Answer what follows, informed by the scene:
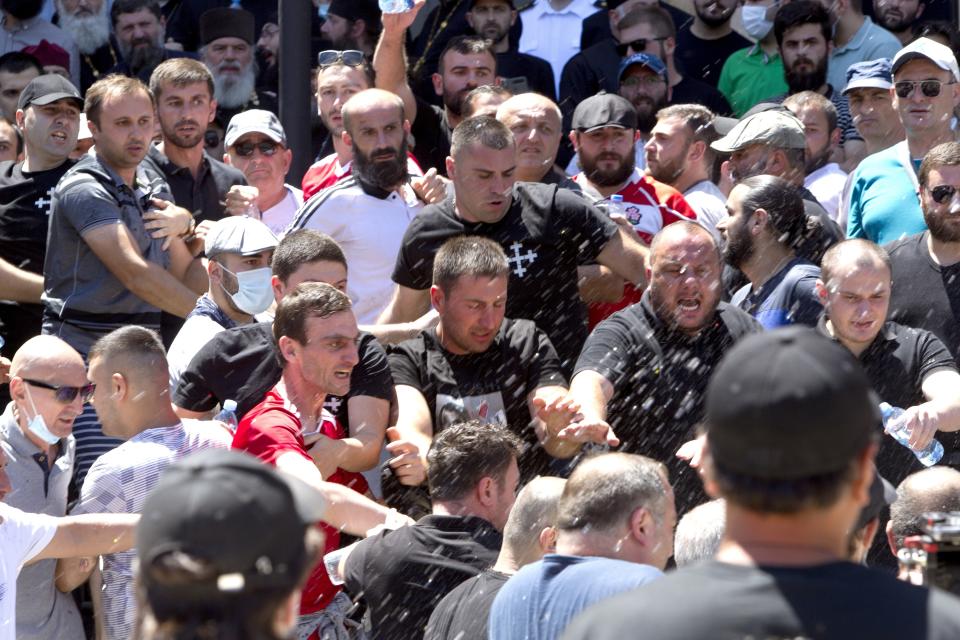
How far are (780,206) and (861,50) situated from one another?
10.8 feet

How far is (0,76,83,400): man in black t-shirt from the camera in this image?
8.10 m

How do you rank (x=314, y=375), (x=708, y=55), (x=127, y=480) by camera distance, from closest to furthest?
(x=127, y=480)
(x=314, y=375)
(x=708, y=55)

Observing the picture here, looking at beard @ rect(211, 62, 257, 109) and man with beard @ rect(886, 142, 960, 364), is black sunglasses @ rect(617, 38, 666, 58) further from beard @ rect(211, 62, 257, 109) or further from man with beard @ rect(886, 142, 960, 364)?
man with beard @ rect(886, 142, 960, 364)

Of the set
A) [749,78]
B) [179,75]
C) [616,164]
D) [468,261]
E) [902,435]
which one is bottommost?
[902,435]

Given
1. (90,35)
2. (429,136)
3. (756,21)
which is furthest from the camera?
(90,35)

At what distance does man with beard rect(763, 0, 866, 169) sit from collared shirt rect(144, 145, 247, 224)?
339 cm

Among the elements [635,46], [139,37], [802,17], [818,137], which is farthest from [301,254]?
[139,37]

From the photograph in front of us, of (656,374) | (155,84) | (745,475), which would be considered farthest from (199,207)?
(745,475)

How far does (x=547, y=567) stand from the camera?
4.35 metres

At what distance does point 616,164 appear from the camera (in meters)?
8.09

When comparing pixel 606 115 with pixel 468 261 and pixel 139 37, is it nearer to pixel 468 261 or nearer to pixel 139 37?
pixel 468 261

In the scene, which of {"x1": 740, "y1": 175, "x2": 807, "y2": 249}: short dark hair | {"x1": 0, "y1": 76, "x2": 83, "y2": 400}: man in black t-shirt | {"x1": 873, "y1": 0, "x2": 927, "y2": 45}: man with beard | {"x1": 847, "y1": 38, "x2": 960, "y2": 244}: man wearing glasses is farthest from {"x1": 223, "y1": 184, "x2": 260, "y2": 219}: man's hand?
{"x1": 873, "y1": 0, "x2": 927, "y2": 45}: man with beard

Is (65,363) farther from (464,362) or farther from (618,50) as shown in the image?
(618,50)

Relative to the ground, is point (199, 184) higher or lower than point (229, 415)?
higher
